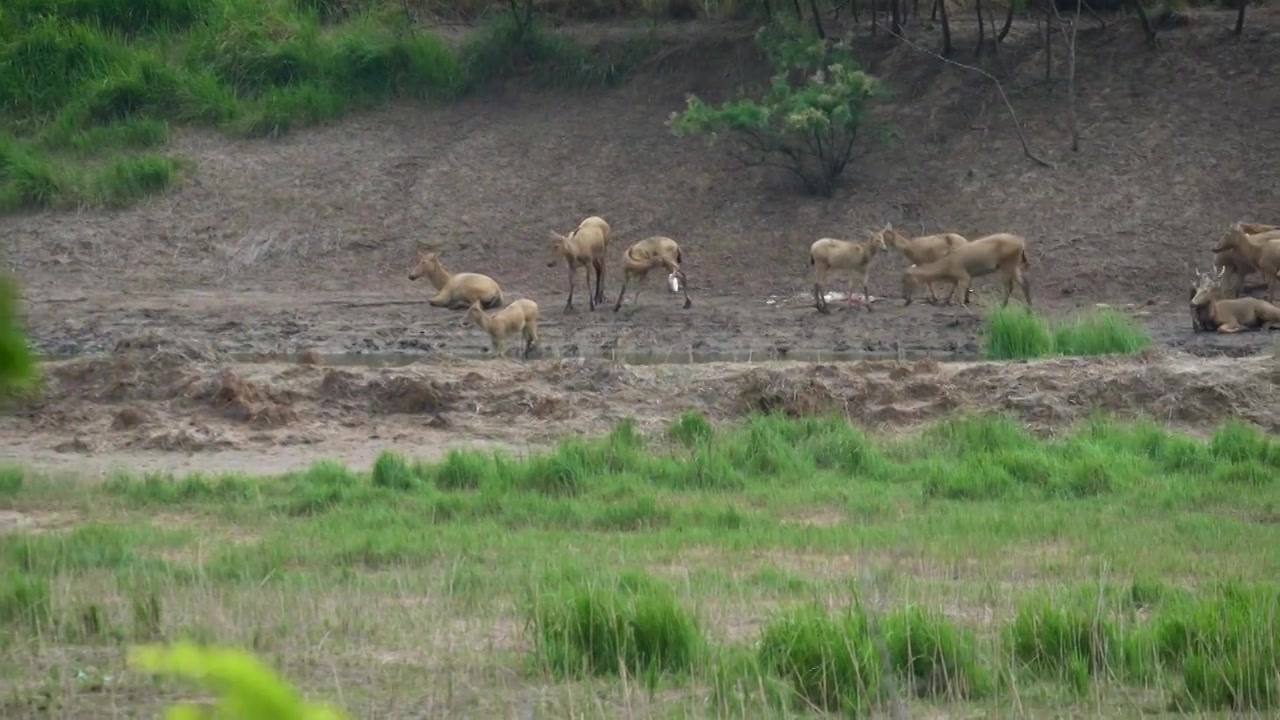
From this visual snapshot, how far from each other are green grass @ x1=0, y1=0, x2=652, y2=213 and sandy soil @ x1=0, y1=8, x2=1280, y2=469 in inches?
23.7

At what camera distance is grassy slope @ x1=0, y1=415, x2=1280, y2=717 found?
697 centimetres

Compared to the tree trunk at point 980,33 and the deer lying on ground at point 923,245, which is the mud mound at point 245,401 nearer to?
the deer lying on ground at point 923,245

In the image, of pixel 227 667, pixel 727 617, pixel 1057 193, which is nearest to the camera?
pixel 227 667

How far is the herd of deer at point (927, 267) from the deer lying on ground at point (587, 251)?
0.04 feet

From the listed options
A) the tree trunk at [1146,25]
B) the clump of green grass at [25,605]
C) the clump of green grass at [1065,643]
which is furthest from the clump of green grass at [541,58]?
the clump of green grass at [1065,643]

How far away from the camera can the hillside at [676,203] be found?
22281mm

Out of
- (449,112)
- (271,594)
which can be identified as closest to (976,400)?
(271,594)

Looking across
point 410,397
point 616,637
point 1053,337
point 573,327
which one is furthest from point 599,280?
point 616,637

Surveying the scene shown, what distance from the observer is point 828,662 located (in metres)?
6.81

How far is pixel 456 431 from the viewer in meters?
14.6

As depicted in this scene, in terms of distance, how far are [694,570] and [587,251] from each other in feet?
43.6

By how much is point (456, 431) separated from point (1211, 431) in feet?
19.8

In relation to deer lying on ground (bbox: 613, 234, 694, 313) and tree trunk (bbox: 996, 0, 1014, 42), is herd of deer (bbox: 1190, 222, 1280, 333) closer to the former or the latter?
deer lying on ground (bbox: 613, 234, 694, 313)

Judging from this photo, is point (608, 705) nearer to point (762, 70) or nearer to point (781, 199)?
point (781, 199)
